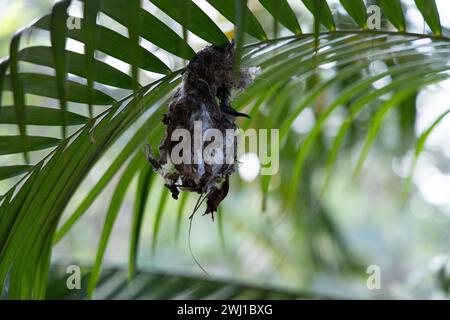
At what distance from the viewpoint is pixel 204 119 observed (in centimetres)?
64

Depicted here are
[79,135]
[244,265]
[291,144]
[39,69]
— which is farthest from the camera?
[39,69]

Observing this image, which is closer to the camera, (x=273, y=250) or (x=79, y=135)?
(x=79, y=135)

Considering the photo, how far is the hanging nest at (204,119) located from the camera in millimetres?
635

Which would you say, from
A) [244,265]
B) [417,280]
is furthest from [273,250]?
[417,280]

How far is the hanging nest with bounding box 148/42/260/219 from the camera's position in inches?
25.0

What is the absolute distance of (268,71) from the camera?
0.75 meters

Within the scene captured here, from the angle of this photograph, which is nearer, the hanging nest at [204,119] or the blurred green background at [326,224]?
the hanging nest at [204,119]

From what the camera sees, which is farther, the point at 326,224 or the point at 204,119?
the point at 326,224

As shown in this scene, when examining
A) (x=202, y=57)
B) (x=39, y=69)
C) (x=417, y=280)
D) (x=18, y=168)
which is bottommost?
(x=417, y=280)

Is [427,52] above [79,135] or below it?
above

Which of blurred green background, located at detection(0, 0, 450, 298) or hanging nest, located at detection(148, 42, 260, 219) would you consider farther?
blurred green background, located at detection(0, 0, 450, 298)

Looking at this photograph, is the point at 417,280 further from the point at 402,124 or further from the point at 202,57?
the point at 202,57
